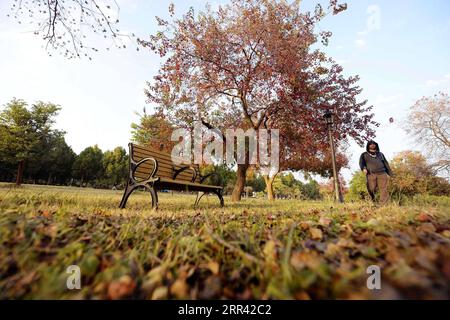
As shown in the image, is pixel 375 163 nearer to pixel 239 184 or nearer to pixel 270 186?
pixel 239 184

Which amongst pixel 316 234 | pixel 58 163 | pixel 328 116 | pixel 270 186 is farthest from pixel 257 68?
pixel 58 163

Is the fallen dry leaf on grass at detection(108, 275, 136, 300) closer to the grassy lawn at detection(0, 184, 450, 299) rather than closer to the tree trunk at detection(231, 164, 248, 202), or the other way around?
the grassy lawn at detection(0, 184, 450, 299)

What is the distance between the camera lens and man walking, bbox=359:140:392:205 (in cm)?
635

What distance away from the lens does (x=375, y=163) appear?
21.3 ft

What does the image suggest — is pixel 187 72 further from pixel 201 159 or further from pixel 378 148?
pixel 378 148

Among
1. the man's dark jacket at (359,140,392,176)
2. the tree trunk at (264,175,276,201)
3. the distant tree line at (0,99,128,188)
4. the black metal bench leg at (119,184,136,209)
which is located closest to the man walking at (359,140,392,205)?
the man's dark jacket at (359,140,392,176)

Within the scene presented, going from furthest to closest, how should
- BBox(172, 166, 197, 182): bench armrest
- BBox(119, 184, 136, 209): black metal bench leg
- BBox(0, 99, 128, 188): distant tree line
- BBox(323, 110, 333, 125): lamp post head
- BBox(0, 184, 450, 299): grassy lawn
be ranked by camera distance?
BBox(0, 99, 128, 188): distant tree line
BBox(323, 110, 333, 125): lamp post head
BBox(172, 166, 197, 182): bench armrest
BBox(119, 184, 136, 209): black metal bench leg
BBox(0, 184, 450, 299): grassy lawn

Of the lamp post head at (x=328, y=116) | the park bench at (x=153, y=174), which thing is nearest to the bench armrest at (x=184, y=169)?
the park bench at (x=153, y=174)

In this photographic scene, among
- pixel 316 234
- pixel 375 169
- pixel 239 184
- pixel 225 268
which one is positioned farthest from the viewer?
pixel 239 184

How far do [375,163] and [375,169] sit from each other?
18 centimetres
